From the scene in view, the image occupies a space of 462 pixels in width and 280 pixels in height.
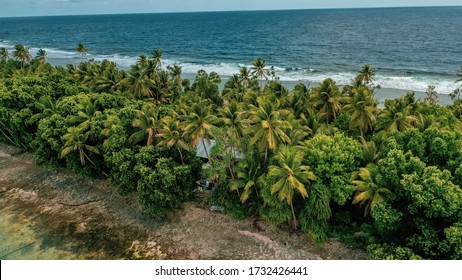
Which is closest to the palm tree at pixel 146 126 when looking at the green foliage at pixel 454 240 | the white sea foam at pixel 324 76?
the green foliage at pixel 454 240

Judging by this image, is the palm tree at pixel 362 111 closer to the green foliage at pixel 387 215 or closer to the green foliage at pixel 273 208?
the green foliage at pixel 273 208

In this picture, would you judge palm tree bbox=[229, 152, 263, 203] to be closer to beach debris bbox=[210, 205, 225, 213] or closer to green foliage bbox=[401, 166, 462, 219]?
beach debris bbox=[210, 205, 225, 213]

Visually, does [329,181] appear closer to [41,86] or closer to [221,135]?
[221,135]

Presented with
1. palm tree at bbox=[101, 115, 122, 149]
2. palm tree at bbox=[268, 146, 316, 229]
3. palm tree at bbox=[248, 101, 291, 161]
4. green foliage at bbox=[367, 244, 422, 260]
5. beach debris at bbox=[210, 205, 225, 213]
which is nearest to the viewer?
green foliage at bbox=[367, 244, 422, 260]

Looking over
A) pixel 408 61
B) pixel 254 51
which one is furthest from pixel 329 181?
pixel 254 51

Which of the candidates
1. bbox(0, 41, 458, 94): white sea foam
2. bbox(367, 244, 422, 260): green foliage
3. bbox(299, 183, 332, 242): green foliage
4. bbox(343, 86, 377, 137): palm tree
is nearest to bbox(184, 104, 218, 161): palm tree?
bbox(299, 183, 332, 242): green foliage
